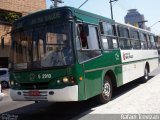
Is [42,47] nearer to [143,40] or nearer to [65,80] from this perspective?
[65,80]

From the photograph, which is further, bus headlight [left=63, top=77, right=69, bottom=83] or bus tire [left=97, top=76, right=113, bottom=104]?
bus tire [left=97, top=76, right=113, bottom=104]

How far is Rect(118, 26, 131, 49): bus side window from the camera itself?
1199 cm

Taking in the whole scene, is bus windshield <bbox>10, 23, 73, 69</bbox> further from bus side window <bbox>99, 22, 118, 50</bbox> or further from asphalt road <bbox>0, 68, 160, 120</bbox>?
bus side window <bbox>99, 22, 118, 50</bbox>

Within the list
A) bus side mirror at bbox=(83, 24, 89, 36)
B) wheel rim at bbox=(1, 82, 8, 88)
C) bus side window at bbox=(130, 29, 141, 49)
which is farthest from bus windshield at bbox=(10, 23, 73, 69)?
wheel rim at bbox=(1, 82, 8, 88)

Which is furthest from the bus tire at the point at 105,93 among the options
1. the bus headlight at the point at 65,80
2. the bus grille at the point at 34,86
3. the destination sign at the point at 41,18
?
the destination sign at the point at 41,18

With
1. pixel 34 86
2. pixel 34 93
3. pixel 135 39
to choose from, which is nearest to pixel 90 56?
pixel 34 86

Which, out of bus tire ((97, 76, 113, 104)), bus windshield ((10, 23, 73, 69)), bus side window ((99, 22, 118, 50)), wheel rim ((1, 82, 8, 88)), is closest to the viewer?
bus windshield ((10, 23, 73, 69))

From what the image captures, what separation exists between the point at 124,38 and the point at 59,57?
5.10 m

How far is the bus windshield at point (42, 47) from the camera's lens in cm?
805

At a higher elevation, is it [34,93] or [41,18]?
[41,18]

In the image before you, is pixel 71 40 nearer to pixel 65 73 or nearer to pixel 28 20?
pixel 65 73

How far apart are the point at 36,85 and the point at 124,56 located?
4.73 meters

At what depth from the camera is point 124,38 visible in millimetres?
12484

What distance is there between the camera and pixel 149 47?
16.9 metres
